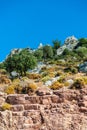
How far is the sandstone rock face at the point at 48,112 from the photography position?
107 ft

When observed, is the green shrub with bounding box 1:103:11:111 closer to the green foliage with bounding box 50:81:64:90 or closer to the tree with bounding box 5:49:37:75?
the green foliage with bounding box 50:81:64:90

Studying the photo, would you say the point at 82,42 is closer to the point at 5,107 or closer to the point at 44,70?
the point at 44,70

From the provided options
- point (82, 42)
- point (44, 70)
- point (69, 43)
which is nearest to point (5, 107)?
point (44, 70)

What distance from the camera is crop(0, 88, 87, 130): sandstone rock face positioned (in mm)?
32750

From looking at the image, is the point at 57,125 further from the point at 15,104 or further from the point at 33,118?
the point at 15,104

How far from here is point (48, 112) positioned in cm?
3384

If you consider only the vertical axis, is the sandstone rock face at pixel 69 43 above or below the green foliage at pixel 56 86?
above

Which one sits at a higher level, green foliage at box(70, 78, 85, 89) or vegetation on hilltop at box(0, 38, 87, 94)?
vegetation on hilltop at box(0, 38, 87, 94)

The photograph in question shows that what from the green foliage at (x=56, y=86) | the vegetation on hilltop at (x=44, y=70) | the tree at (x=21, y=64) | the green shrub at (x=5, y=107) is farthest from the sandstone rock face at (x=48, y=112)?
the tree at (x=21, y=64)

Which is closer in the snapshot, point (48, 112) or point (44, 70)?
point (48, 112)

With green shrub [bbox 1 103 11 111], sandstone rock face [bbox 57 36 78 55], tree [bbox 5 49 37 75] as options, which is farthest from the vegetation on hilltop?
green shrub [bbox 1 103 11 111]

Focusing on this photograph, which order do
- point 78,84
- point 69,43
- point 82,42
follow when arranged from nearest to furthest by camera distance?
point 78,84, point 82,42, point 69,43

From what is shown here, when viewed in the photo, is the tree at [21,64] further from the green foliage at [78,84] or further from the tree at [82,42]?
the tree at [82,42]

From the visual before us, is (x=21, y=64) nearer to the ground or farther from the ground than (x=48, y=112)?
farther from the ground
